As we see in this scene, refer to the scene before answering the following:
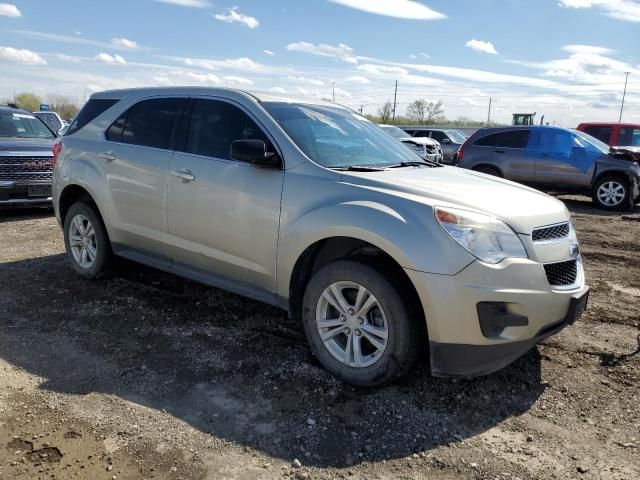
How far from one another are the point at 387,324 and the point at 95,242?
339 cm

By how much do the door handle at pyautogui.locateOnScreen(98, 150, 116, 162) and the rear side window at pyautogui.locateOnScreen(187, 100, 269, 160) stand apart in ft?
3.10

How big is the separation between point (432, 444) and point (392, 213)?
1286 millimetres

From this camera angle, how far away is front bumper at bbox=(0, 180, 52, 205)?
841cm

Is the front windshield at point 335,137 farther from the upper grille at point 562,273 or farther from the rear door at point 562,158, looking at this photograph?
the rear door at point 562,158

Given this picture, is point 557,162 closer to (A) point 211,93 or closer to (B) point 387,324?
(A) point 211,93

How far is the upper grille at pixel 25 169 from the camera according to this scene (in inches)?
331

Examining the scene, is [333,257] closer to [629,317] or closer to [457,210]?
[457,210]

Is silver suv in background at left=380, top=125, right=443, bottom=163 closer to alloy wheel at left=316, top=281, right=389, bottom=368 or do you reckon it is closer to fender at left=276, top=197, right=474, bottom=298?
fender at left=276, top=197, right=474, bottom=298

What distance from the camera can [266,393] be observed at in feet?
10.8

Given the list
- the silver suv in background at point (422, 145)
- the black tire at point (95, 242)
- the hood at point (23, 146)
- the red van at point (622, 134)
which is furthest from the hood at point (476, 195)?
the silver suv in background at point (422, 145)

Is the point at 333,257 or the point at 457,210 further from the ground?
the point at 457,210

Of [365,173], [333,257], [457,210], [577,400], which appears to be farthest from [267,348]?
[577,400]

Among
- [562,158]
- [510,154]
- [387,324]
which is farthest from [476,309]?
[510,154]

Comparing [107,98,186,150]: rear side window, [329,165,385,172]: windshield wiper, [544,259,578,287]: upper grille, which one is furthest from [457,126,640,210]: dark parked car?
[107,98,186,150]: rear side window
